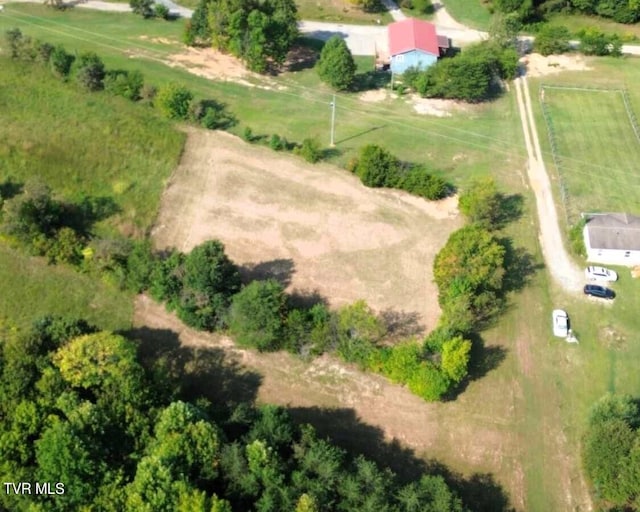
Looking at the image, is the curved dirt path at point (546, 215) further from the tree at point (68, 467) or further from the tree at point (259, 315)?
the tree at point (68, 467)

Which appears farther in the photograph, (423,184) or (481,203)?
(423,184)

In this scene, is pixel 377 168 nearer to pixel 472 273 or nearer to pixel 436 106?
pixel 472 273

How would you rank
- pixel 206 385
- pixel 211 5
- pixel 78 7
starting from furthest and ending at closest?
1. pixel 78 7
2. pixel 211 5
3. pixel 206 385

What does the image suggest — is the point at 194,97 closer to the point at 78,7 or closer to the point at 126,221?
the point at 126,221

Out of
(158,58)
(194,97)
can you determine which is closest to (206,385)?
(194,97)

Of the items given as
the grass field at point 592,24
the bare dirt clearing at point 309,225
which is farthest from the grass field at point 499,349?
the grass field at point 592,24

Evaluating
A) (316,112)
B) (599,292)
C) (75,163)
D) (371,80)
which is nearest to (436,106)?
(371,80)
